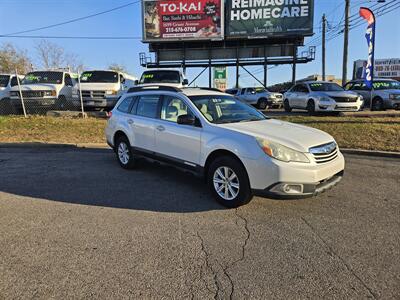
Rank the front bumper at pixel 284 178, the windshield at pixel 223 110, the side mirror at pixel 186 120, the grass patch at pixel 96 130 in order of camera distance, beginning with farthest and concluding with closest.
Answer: the grass patch at pixel 96 130 → the windshield at pixel 223 110 → the side mirror at pixel 186 120 → the front bumper at pixel 284 178

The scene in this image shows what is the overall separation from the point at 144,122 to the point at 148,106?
332mm

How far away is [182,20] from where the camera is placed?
3547 cm

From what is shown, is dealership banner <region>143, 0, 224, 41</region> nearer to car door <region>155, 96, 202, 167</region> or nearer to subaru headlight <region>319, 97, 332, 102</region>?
subaru headlight <region>319, 97, 332, 102</region>

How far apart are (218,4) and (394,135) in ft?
94.3

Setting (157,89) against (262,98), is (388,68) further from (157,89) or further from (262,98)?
(157,89)

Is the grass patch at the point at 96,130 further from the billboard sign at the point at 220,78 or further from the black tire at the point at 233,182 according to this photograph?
the billboard sign at the point at 220,78

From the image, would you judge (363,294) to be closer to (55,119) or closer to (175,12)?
(55,119)

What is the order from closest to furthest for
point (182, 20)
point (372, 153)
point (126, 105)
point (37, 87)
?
1. point (126, 105)
2. point (372, 153)
3. point (37, 87)
4. point (182, 20)

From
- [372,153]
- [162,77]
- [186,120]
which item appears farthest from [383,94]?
[186,120]

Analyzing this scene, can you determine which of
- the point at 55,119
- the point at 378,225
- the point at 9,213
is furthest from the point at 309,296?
the point at 55,119

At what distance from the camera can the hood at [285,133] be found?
451cm

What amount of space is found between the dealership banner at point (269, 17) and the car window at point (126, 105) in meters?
30.5

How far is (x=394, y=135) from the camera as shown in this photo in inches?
383

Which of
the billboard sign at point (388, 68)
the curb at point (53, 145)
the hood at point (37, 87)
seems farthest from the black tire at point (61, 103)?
the billboard sign at point (388, 68)
